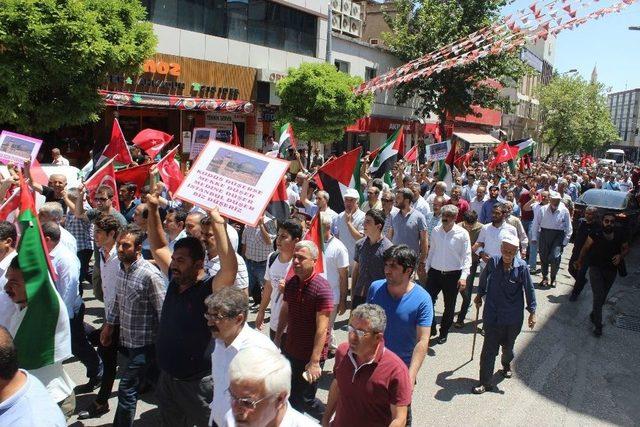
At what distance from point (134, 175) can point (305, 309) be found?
4.83 meters

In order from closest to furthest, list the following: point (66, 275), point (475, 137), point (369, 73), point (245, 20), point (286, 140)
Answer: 1. point (66, 275)
2. point (286, 140)
3. point (245, 20)
4. point (369, 73)
5. point (475, 137)

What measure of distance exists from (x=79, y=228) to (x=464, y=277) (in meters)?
4.65

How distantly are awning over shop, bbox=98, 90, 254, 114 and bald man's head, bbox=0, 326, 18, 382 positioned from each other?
549 inches

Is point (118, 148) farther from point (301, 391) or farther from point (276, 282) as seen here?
point (301, 391)

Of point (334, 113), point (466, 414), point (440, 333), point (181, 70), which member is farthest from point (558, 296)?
point (181, 70)

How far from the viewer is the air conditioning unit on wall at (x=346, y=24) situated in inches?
1221

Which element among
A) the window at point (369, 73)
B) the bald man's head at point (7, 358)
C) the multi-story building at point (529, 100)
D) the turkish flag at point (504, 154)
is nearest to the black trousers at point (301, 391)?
the bald man's head at point (7, 358)

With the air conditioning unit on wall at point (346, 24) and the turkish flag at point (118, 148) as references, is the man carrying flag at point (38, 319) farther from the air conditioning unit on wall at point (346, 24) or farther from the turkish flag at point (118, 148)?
the air conditioning unit on wall at point (346, 24)

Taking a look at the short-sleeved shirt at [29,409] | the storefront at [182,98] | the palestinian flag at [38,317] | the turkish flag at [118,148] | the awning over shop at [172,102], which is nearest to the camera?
the short-sleeved shirt at [29,409]

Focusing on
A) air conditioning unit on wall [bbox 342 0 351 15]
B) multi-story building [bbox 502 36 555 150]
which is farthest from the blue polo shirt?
multi-story building [bbox 502 36 555 150]

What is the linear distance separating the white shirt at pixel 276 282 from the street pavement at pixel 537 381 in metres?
1.05

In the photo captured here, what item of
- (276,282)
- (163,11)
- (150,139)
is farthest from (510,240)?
(163,11)

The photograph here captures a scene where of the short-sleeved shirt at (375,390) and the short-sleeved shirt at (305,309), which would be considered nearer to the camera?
the short-sleeved shirt at (375,390)

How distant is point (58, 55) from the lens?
1230 cm
